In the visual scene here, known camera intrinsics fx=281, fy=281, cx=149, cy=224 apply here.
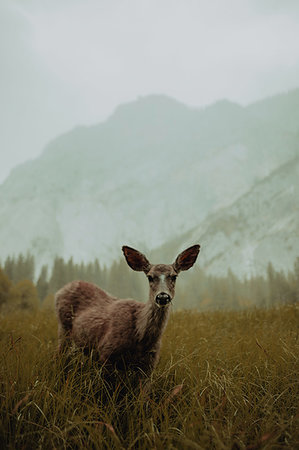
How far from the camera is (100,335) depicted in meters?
4.36

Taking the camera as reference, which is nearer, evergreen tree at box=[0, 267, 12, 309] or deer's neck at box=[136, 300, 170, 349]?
deer's neck at box=[136, 300, 170, 349]

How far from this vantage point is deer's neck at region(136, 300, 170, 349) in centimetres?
396

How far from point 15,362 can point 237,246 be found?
141 metres

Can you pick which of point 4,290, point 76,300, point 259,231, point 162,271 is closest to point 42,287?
point 4,290

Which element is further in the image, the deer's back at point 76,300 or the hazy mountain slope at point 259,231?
the hazy mountain slope at point 259,231

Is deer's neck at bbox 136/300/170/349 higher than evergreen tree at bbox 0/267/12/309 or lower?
lower

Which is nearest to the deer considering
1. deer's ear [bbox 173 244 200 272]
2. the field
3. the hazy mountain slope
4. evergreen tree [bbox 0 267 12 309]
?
deer's ear [bbox 173 244 200 272]

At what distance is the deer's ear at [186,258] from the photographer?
4.39m

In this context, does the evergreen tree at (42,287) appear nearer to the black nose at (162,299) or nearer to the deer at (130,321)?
the deer at (130,321)

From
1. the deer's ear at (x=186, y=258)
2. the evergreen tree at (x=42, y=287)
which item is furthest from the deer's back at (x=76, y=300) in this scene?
the evergreen tree at (x=42, y=287)

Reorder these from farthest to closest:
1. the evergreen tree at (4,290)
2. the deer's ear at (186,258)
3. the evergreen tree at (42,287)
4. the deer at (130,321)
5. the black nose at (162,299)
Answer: the evergreen tree at (42,287), the evergreen tree at (4,290), the deer's ear at (186,258), the deer at (130,321), the black nose at (162,299)

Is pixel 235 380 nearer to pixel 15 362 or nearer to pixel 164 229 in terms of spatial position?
pixel 15 362

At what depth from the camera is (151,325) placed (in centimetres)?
397

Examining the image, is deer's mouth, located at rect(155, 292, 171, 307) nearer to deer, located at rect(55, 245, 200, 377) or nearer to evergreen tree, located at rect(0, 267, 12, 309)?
deer, located at rect(55, 245, 200, 377)
